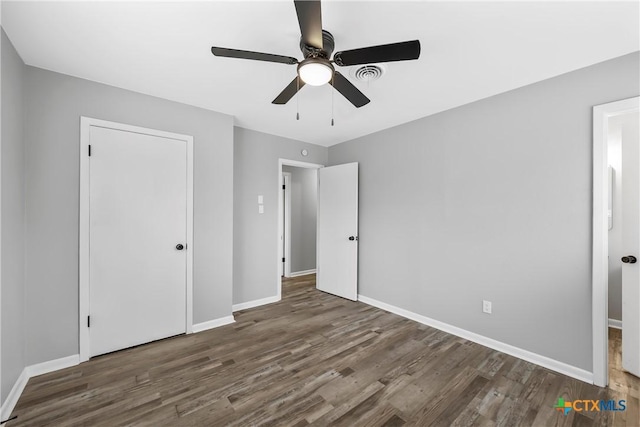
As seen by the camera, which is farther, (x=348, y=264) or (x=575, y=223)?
(x=348, y=264)

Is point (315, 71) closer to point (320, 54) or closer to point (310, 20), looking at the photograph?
point (320, 54)

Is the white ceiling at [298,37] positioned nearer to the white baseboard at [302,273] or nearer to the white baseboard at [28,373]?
the white baseboard at [28,373]

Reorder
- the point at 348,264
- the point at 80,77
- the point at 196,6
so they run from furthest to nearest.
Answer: the point at 348,264, the point at 80,77, the point at 196,6

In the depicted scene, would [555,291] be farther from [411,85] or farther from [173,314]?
[173,314]

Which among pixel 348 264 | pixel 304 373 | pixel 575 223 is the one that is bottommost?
pixel 304 373

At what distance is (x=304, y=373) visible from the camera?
2191 millimetres

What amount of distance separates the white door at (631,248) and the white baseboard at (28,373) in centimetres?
447

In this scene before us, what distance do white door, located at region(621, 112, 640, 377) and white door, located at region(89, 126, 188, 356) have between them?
3984 mm

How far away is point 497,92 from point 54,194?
4042 millimetres

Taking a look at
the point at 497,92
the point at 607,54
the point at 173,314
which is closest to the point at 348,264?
the point at 173,314

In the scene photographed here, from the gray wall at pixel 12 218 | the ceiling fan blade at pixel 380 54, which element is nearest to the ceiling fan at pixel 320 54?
the ceiling fan blade at pixel 380 54

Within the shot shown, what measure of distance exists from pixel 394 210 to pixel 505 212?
4.13 feet

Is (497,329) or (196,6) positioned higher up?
(196,6)

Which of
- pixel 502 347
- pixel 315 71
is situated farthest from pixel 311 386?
pixel 315 71
